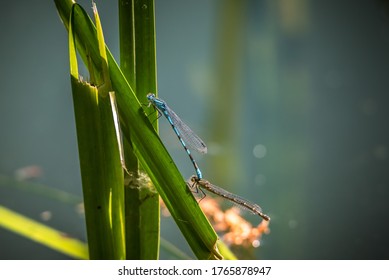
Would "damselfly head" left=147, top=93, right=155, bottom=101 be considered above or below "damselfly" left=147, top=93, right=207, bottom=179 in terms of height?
above

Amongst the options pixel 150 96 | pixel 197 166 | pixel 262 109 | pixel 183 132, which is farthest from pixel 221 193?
pixel 262 109

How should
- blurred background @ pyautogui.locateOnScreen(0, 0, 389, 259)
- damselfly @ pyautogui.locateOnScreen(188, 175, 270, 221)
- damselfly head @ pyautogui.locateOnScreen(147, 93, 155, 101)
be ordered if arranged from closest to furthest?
damselfly head @ pyautogui.locateOnScreen(147, 93, 155, 101), damselfly @ pyautogui.locateOnScreen(188, 175, 270, 221), blurred background @ pyautogui.locateOnScreen(0, 0, 389, 259)

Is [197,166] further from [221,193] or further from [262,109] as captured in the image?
[262,109]

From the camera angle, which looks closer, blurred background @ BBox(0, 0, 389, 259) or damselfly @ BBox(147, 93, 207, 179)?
damselfly @ BBox(147, 93, 207, 179)

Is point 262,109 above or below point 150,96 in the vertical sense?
below

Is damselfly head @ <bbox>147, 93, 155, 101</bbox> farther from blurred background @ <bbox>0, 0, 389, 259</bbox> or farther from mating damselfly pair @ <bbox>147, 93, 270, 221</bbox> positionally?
blurred background @ <bbox>0, 0, 389, 259</bbox>

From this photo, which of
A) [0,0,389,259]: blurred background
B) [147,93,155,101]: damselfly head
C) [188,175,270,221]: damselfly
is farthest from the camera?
[0,0,389,259]: blurred background

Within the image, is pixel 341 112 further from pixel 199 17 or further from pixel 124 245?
pixel 124 245

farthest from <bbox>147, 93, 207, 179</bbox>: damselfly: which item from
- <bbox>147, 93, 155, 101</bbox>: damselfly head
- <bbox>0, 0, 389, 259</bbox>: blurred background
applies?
<bbox>0, 0, 389, 259</bbox>: blurred background
